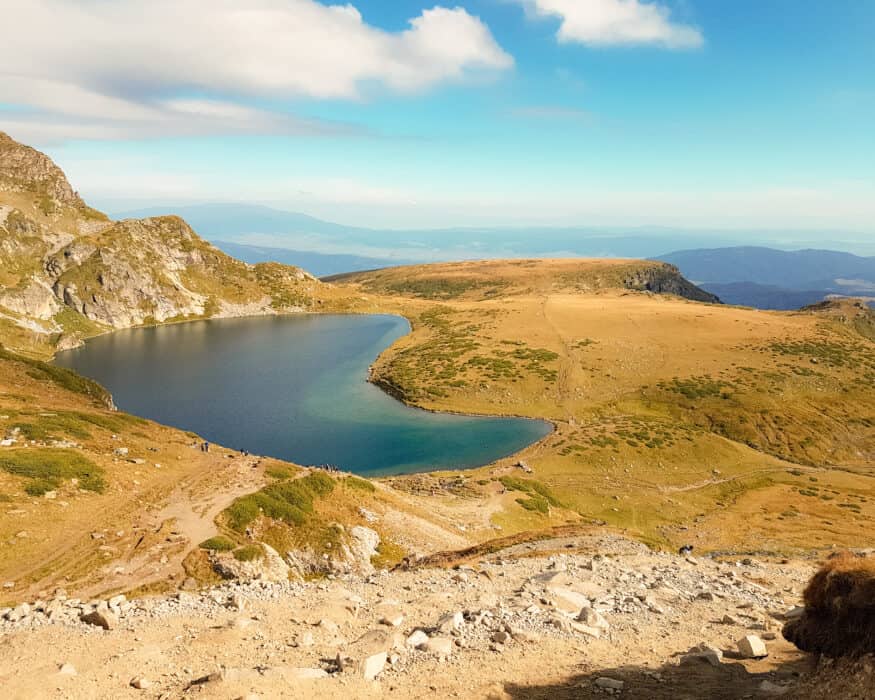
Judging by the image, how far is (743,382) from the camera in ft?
349

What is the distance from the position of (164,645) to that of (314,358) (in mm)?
124177

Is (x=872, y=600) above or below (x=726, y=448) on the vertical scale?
above

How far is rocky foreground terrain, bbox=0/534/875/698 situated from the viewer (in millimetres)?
16234

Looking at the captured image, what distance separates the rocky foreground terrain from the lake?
46610 millimetres

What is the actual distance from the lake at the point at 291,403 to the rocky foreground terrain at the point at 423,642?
46.6 metres

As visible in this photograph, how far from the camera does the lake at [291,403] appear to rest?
78875mm

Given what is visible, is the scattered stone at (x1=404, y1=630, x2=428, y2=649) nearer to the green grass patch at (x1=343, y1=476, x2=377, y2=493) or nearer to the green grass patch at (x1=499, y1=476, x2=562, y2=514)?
the green grass patch at (x1=343, y1=476, x2=377, y2=493)

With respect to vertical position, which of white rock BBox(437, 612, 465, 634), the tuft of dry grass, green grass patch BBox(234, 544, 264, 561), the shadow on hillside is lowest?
green grass patch BBox(234, 544, 264, 561)

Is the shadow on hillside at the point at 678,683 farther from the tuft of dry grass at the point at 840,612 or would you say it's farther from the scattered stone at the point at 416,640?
the scattered stone at the point at 416,640

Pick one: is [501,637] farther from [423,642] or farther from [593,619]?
[593,619]

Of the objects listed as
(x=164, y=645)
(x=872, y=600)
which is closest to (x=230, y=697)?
(x=164, y=645)

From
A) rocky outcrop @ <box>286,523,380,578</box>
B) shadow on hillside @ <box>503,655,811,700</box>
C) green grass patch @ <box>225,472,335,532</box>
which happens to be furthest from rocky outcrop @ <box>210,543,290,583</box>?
shadow on hillside @ <box>503,655,811,700</box>

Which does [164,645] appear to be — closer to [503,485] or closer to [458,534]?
[458,534]

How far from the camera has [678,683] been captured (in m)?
16.8
